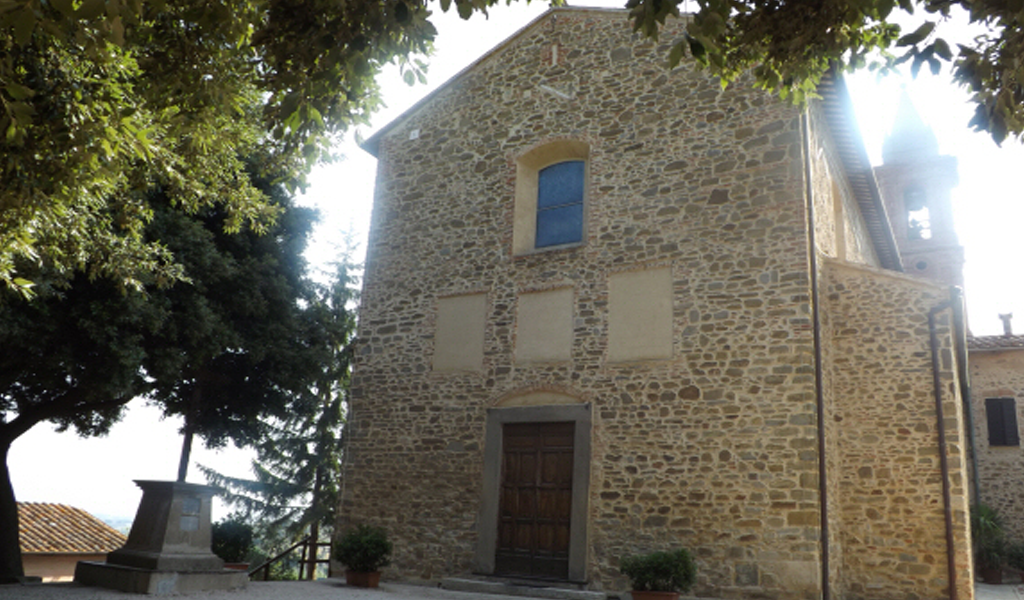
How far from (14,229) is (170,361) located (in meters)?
6.74

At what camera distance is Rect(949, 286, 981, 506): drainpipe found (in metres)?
10.5

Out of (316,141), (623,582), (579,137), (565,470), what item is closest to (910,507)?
(623,582)

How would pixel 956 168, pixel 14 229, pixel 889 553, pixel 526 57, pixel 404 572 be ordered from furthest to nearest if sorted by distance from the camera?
pixel 956 168
pixel 526 57
pixel 404 572
pixel 889 553
pixel 14 229

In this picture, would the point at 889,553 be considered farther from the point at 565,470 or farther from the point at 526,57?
the point at 526,57

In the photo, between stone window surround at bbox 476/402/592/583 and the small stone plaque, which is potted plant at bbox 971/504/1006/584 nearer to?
stone window surround at bbox 476/402/592/583

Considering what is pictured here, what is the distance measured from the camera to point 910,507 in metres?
10.1

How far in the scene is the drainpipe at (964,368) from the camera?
34.6ft

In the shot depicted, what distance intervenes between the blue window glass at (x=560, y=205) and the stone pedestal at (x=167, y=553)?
20.7 ft

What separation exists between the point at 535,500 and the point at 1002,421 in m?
14.5

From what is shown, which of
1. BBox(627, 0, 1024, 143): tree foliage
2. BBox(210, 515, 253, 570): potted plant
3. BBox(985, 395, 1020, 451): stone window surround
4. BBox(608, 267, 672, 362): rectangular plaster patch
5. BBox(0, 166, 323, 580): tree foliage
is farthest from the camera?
BBox(985, 395, 1020, 451): stone window surround

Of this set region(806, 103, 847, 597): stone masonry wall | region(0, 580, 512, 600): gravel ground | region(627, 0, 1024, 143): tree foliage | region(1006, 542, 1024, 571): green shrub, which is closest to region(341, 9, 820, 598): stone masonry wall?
region(806, 103, 847, 597): stone masonry wall

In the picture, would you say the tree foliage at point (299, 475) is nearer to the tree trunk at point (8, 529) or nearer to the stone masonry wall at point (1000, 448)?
the tree trunk at point (8, 529)

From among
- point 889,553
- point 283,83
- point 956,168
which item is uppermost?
point 956,168

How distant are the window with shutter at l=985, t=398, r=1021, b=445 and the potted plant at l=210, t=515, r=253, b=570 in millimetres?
17535
